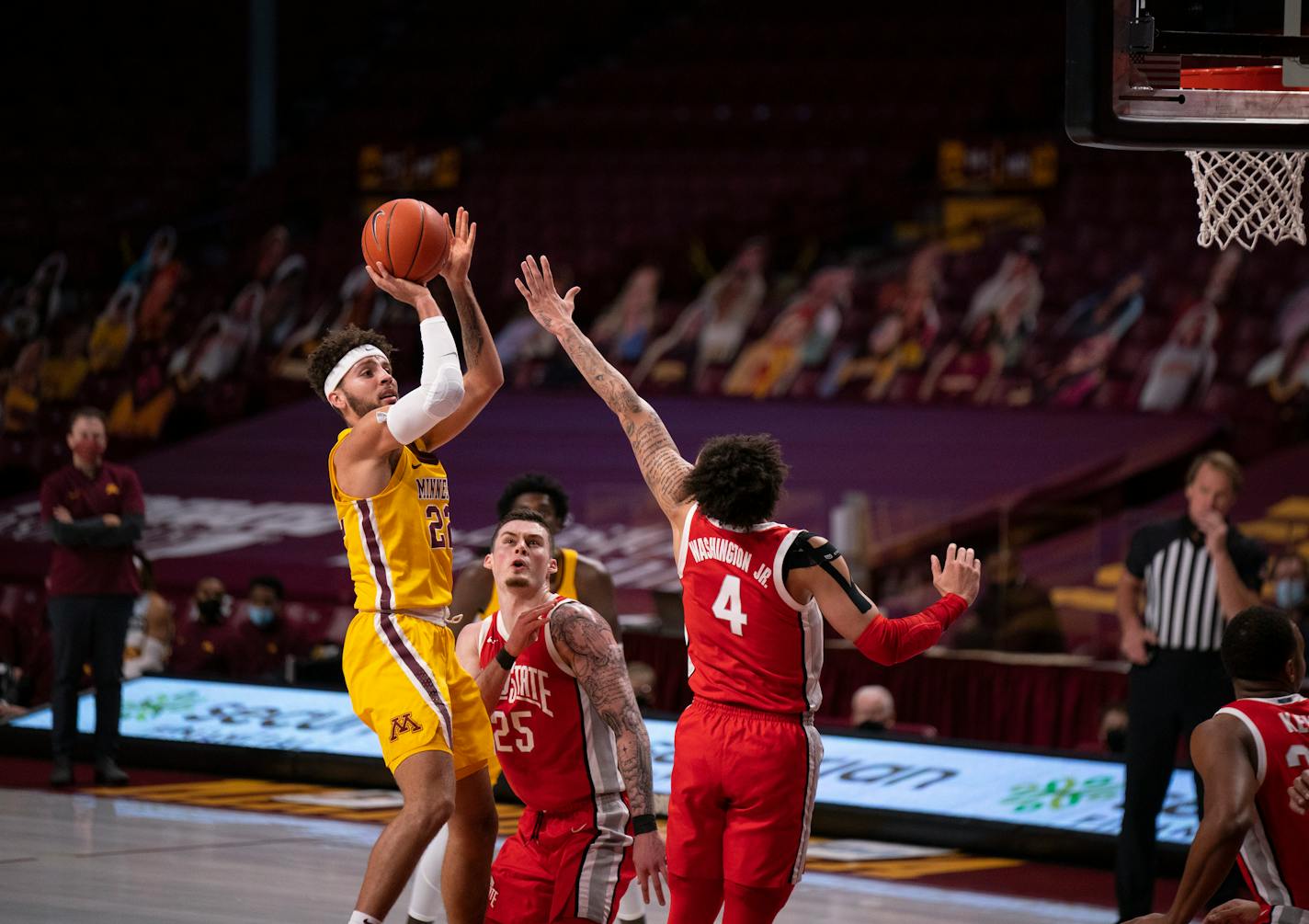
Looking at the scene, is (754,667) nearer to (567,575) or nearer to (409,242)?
(409,242)

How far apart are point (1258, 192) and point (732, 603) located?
2506 mm

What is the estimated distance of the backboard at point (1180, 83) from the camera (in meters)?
4.97

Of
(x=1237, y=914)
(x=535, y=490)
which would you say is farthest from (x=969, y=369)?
(x=1237, y=914)

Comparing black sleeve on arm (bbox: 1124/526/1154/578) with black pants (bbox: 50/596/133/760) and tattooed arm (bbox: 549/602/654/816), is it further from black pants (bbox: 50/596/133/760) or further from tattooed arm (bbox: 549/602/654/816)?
black pants (bbox: 50/596/133/760)

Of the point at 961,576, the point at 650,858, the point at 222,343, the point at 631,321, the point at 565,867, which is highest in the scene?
the point at 631,321

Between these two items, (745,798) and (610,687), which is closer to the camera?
(745,798)

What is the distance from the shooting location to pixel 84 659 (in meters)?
8.95

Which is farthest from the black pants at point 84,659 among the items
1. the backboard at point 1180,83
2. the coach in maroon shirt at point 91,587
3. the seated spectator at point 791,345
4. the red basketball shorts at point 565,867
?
the seated spectator at point 791,345

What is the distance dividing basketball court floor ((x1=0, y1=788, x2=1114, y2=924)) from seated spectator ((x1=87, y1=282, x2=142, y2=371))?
8875 millimetres

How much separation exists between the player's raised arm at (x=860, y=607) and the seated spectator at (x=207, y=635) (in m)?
6.70

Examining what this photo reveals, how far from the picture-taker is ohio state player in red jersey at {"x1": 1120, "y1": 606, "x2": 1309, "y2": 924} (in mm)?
4086

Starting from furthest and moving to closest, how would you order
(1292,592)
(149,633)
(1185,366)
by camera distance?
(1185,366)
(149,633)
(1292,592)

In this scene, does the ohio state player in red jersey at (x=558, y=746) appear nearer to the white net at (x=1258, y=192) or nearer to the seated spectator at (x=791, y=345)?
the white net at (x=1258, y=192)

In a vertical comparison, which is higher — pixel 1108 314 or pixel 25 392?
pixel 1108 314
